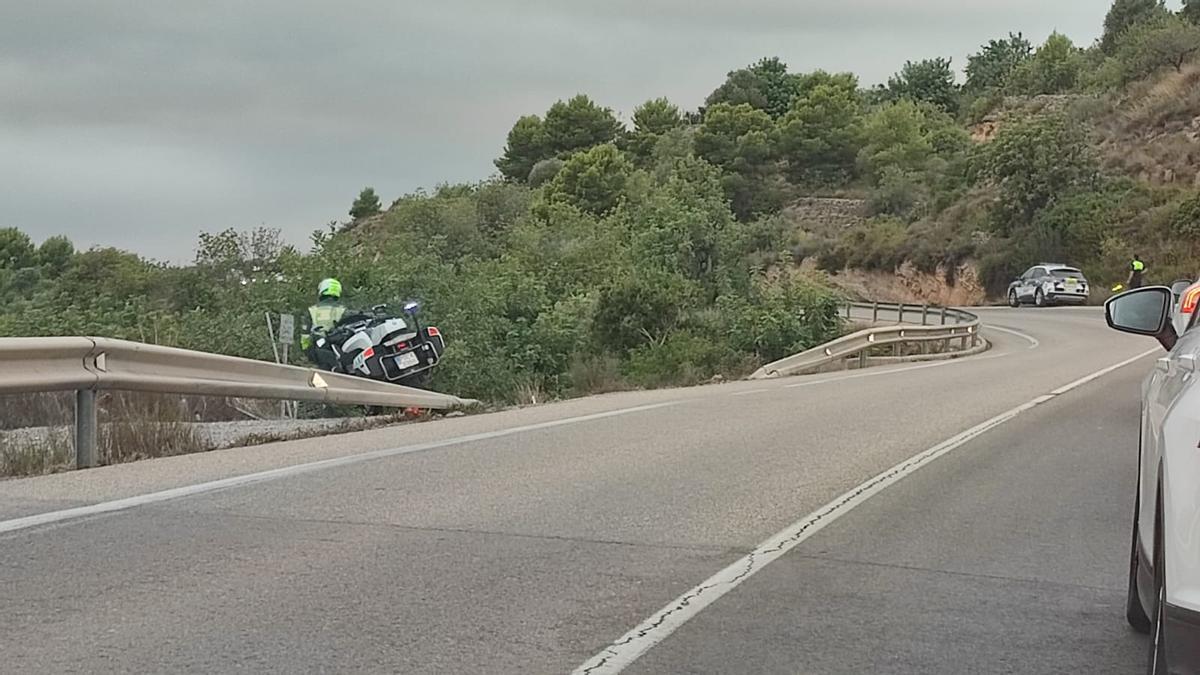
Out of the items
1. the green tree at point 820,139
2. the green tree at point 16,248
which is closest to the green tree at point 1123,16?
the green tree at point 820,139

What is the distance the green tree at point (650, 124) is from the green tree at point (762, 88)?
12.4 metres

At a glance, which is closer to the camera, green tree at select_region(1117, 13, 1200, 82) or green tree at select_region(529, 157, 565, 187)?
green tree at select_region(1117, 13, 1200, 82)

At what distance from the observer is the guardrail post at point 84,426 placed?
9719 millimetres

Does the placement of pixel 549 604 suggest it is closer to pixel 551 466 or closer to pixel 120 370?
pixel 551 466

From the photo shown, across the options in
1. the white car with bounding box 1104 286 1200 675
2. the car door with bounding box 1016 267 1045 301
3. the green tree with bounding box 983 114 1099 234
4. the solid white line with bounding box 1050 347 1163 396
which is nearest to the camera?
the white car with bounding box 1104 286 1200 675

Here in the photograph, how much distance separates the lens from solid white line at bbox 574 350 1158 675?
5.46m

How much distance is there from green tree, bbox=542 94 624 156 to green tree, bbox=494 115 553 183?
0.54 meters

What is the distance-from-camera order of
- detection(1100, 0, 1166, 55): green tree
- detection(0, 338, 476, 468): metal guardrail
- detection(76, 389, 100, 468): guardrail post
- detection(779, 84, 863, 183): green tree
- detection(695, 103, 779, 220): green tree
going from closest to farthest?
detection(0, 338, 476, 468): metal guardrail, detection(76, 389, 100, 468): guardrail post, detection(695, 103, 779, 220): green tree, detection(779, 84, 863, 183): green tree, detection(1100, 0, 1166, 55): green tree

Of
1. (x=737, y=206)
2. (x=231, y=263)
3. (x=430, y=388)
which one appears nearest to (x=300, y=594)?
(x=430, y=388)

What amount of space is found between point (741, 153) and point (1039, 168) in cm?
3405

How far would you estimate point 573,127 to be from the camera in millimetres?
103500

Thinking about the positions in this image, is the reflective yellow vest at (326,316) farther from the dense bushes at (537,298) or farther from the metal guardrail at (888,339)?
Result: the metal guardrail at (888,339)

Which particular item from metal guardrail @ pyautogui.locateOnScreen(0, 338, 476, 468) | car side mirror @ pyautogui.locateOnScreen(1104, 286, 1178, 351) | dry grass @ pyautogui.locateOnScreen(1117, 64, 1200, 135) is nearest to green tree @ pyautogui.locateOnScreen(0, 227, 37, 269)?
dry grass @ pyautogui.locateOnScreen(1117, 64, 1200, 135)

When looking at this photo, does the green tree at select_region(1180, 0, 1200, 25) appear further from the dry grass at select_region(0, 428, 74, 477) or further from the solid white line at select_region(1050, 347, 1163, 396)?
the dry grass at select_region(0, 428, 74, 477)
